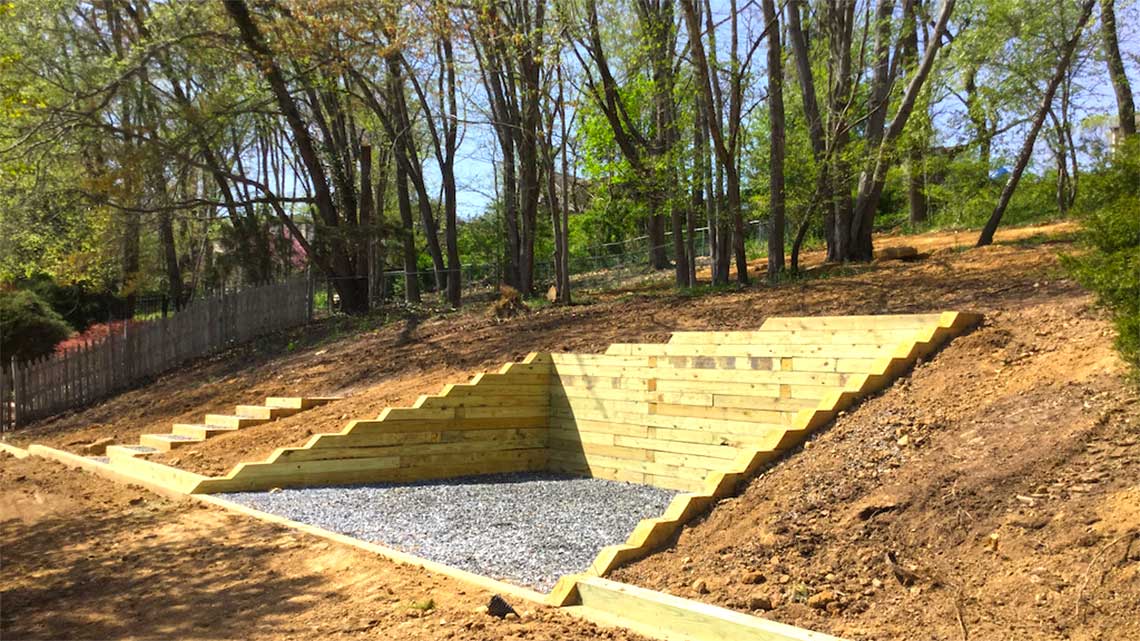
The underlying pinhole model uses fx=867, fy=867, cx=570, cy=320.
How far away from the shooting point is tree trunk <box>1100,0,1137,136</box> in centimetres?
1504

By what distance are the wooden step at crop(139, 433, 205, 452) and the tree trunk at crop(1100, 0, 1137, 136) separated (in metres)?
15.8

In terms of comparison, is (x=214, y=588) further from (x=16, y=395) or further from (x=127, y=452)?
(x=16, y=395)

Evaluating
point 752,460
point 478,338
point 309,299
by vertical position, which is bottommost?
point 752,460

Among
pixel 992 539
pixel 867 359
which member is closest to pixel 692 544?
pixel 992 539

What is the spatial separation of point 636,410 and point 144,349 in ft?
45.2

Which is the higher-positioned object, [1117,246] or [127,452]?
[1117,246]

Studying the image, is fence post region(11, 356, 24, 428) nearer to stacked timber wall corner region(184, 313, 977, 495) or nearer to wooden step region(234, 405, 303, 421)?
wooden step region(234, 405, 303, 421)

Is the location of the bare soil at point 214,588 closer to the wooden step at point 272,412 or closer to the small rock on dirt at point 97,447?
the wooden step at point 272,412

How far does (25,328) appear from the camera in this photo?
19.8 metres

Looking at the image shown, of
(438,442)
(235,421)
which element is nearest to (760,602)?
(438,442)

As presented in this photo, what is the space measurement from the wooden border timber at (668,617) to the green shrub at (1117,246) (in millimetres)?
2140

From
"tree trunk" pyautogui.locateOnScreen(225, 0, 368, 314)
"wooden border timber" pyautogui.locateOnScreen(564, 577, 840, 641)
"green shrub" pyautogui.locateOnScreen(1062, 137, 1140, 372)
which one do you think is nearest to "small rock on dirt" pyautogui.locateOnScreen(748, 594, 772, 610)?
"wooden border timber" pyautogui.locateOnScreen(564, 577, 840, 641)

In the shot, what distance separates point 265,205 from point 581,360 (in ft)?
46.0

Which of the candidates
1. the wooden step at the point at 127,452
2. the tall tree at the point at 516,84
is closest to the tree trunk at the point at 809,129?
the tall tree at the point at 516,84
